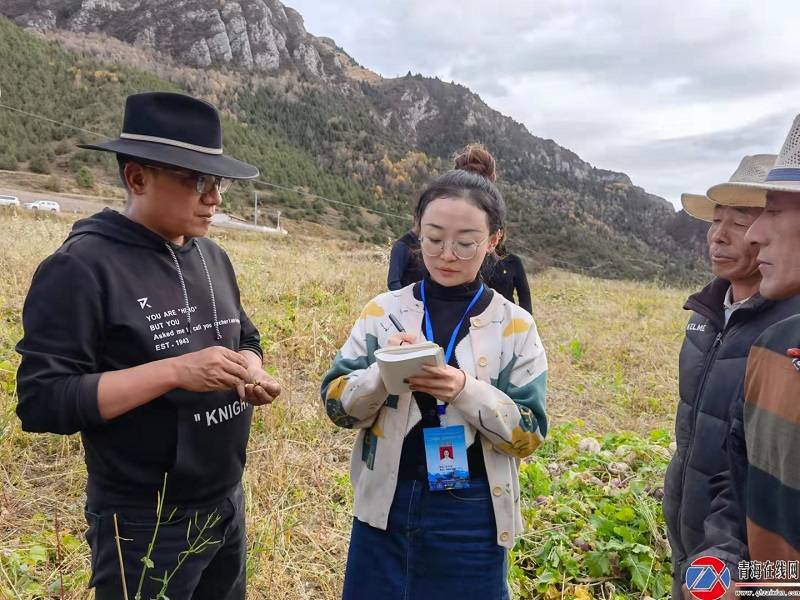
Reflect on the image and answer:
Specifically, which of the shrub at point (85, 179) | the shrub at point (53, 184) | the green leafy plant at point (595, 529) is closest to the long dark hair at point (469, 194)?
the green leafy plant at point (595, 529)

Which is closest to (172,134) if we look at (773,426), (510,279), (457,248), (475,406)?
(457,248)

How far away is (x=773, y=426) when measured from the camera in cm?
96

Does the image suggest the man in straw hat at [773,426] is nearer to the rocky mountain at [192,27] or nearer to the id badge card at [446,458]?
the id badge card at [446,458]

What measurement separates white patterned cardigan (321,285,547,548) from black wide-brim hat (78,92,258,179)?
0.70m

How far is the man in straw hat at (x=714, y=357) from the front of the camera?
1.64m

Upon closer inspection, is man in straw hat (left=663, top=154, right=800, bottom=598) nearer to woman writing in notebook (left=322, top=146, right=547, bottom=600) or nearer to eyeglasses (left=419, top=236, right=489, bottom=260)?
woman writing in notebook (left=322, top=146, right=547, bottom=600)

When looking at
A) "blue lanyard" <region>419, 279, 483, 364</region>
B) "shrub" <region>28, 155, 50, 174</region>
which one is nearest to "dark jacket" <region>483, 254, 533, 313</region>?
"blue lanyard" <region>419, 279, 483, 364</region>

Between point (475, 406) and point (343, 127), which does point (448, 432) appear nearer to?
point (475, 406)

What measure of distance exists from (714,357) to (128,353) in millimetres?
1867

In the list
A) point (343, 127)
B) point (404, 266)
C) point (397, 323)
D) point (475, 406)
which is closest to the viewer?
point (475, 406)

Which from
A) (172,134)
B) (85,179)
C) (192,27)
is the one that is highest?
(192,27)

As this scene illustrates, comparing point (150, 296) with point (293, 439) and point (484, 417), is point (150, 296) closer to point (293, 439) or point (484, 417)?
point (484, 417)

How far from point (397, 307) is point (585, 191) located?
283 ft

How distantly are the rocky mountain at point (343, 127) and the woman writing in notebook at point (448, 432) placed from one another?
31712 mm
